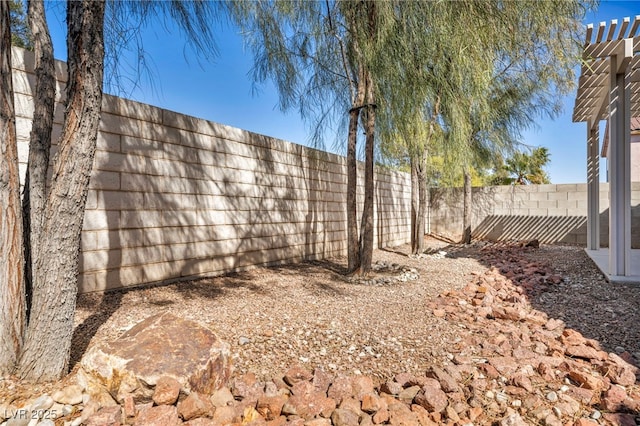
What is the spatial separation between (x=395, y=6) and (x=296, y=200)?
8.39 ft

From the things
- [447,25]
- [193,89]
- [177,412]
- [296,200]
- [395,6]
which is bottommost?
[177,412]

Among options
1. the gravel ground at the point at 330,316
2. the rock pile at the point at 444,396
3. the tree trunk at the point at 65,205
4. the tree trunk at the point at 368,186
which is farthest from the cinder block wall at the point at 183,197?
the rock pile at the point at 444,396

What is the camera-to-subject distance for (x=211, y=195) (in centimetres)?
387

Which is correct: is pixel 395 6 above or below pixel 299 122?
above

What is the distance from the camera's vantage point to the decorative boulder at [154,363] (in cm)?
150

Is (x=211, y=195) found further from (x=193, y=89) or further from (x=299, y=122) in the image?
(x=299, y=122)

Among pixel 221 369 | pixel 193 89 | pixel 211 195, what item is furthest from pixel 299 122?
pixel 221 369

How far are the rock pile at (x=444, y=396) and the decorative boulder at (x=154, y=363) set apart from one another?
0.13ft

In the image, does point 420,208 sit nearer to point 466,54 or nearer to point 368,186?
point 368,186

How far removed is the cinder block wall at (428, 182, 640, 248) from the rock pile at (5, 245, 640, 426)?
22.6 feet

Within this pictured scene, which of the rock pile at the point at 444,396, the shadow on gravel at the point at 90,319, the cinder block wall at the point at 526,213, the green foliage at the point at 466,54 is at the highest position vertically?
the green foliage at the point at 466,54

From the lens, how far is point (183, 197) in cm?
359

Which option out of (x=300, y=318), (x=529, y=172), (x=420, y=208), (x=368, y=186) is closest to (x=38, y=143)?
(x=300, y=318)

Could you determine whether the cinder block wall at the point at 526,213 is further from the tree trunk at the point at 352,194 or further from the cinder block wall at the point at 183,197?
the tree trunk at the point at 352,194
